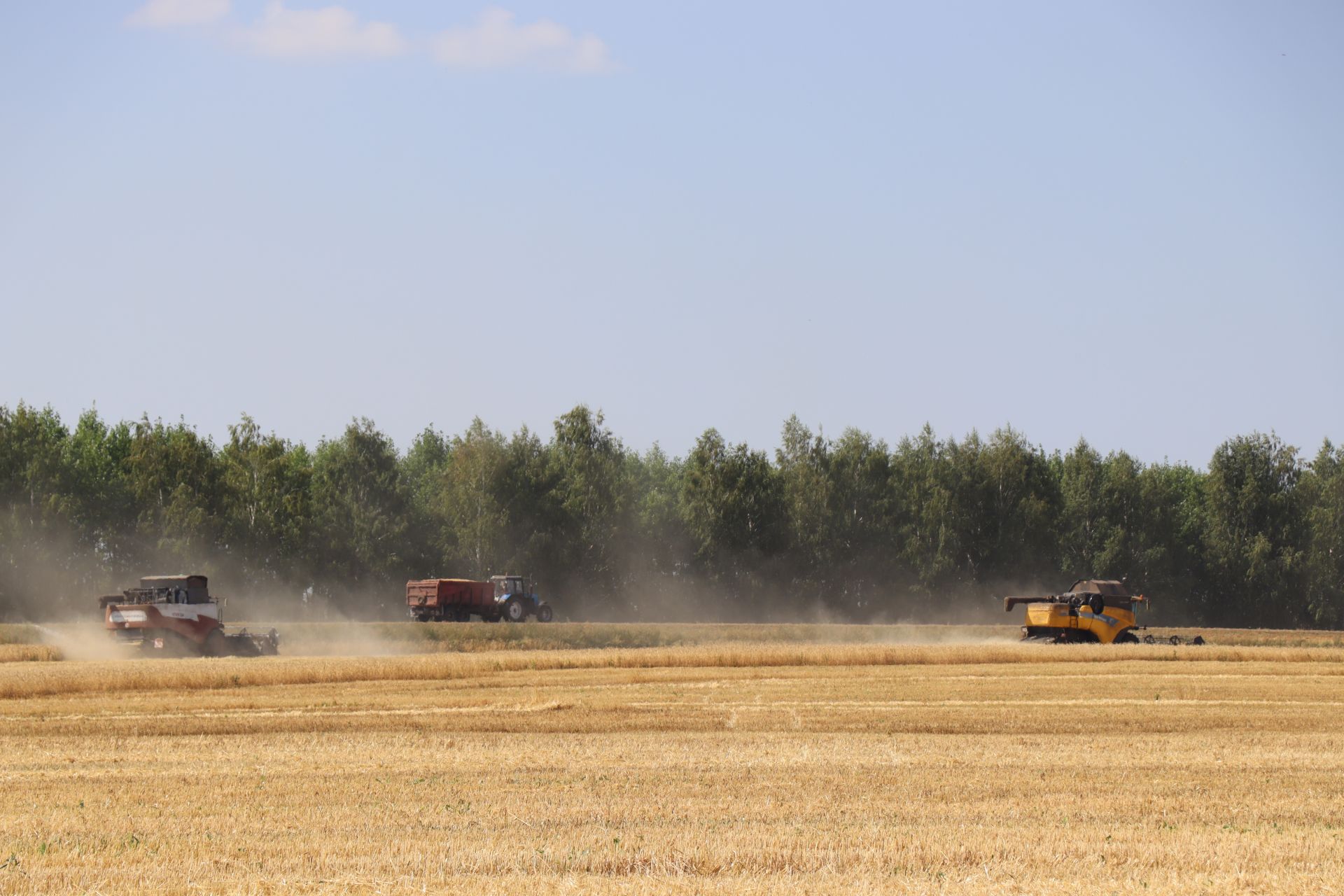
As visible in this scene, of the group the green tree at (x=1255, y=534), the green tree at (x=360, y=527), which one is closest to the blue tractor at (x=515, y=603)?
the green tree at (x=360, y=527)

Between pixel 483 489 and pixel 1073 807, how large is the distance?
7164cm

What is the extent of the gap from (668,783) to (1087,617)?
33917mm

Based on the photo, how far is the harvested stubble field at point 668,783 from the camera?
12.4m

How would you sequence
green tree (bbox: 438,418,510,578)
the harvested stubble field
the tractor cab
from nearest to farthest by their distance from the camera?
1. the harvested stubble field
2. the tractor cab
3. green tree (bbox: 438,418,510,578)

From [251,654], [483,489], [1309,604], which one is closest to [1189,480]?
[1309,604]

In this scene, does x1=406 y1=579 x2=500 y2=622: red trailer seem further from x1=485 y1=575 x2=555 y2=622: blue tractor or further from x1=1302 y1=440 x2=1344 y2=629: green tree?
x1=1302 y1=440 x2=1344 y2=629: green tree

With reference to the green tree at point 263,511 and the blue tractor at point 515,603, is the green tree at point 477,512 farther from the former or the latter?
the blue tractor at point 515,603

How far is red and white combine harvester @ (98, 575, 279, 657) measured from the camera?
148ft

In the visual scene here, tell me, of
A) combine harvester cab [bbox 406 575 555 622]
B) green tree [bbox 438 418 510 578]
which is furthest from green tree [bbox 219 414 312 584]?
combine harvester cab [bbox 406 575 555 622]

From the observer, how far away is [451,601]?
5912 cm

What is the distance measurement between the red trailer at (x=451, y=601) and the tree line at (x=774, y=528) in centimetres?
2291

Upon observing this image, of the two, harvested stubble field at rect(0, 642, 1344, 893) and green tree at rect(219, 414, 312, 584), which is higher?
green tree at rect(219, 414, 312, 584)

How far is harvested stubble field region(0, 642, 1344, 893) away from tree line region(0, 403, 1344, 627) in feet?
151

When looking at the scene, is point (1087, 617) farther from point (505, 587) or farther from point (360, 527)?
point (360, 527)
